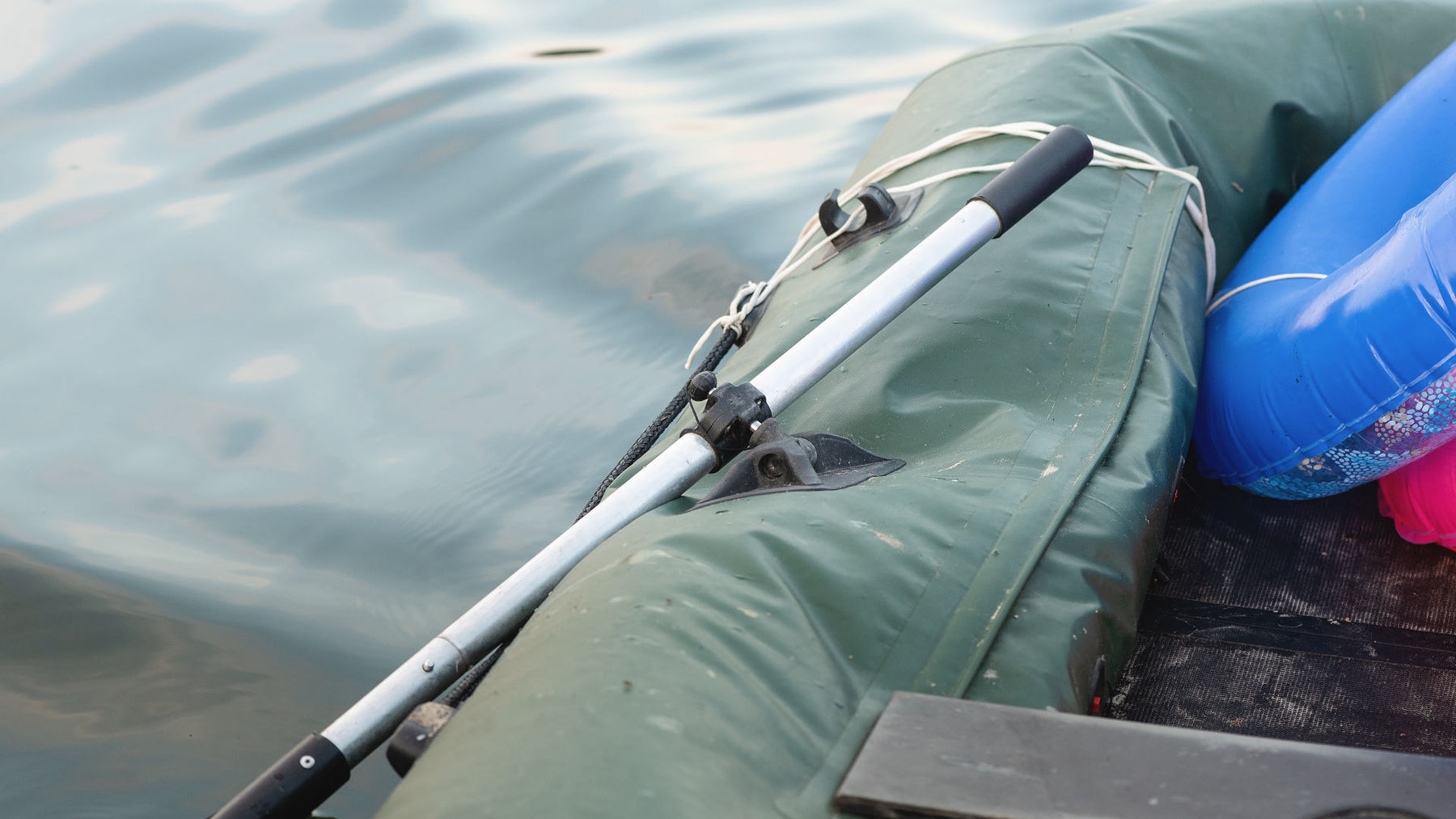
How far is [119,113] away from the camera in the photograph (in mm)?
2771

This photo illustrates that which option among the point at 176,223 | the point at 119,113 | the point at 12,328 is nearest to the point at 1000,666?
the point at 12,328

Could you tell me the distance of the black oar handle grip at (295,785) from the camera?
0.72 m

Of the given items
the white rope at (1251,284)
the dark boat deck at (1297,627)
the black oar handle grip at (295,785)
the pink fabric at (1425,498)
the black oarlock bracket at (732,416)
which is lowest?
the dark boat deck at (1297,627)

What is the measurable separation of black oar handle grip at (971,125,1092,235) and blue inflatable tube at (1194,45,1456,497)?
27 cm

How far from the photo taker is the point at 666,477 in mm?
920

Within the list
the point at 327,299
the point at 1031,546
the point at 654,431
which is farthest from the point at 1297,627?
the point at 327,299

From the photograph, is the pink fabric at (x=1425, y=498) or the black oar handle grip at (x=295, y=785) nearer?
the black oar handle grip at (x=295, y=785)

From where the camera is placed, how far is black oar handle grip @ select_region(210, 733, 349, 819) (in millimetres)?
724

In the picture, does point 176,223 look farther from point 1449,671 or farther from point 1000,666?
point 1449,671

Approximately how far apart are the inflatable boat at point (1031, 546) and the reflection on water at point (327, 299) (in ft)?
2.11

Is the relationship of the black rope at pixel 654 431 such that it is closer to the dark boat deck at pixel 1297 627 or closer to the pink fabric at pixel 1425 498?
the dark boat deck at pixel 1297 627

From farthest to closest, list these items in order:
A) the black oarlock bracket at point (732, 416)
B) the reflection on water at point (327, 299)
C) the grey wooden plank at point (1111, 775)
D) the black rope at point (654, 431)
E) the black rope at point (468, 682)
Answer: the reflection on water at point (327, 299) → the black rope at point (654, 431) → the black oarlock bracket at point (732, 416) → the black rope at point (468, 682) → the grey wooden plank at point (1111, 775)

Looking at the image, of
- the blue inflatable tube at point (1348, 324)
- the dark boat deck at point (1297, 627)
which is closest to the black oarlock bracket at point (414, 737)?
the dark boat deck at point (1297, 627)

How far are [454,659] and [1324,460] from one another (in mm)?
818
